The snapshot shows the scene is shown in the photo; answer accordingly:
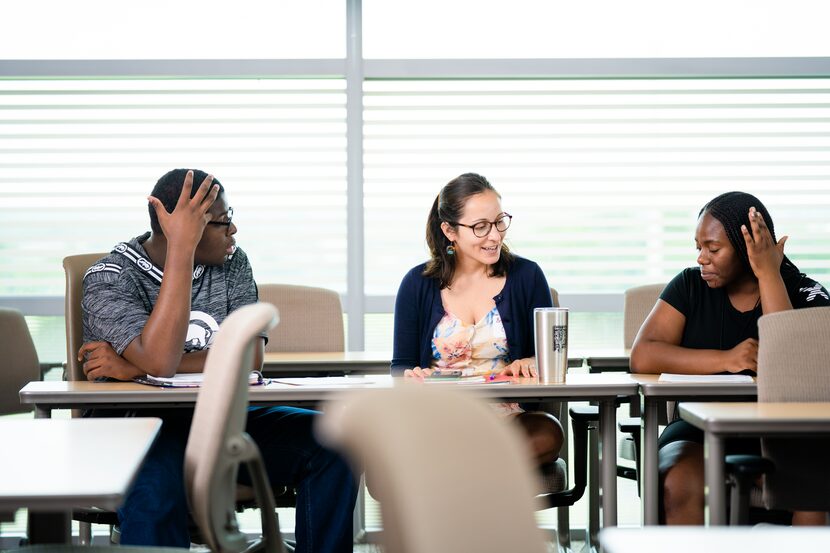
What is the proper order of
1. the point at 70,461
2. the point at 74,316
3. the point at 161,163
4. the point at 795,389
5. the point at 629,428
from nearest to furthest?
the point at 70,461 → the point at 795,389 → the point at 74,316 → the point at 629,428 → the point at 161,163

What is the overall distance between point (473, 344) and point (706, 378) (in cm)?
76

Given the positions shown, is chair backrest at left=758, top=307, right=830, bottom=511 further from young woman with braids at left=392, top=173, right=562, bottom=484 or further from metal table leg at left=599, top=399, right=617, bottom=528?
young woman with braids at left=392, top=173, right=562, bottom=484

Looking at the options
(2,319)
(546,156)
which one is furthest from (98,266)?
(546,156)

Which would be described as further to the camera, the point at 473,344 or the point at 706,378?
the point at 473,344

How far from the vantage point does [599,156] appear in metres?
4.63

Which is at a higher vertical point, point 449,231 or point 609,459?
point 449,231

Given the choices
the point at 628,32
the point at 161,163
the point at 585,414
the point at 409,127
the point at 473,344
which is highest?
the point at 628,32

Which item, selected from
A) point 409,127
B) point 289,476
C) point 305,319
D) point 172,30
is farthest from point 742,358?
point 172,30

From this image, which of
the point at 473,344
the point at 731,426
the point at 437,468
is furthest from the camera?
the point at 473,344

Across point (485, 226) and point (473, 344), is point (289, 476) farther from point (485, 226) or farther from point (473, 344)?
point (485, 226)

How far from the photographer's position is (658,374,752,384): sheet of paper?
100 inches

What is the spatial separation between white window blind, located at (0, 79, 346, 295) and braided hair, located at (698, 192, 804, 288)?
2107mm

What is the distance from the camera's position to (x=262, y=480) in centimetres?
181

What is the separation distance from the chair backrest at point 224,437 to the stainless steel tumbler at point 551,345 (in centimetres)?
101
